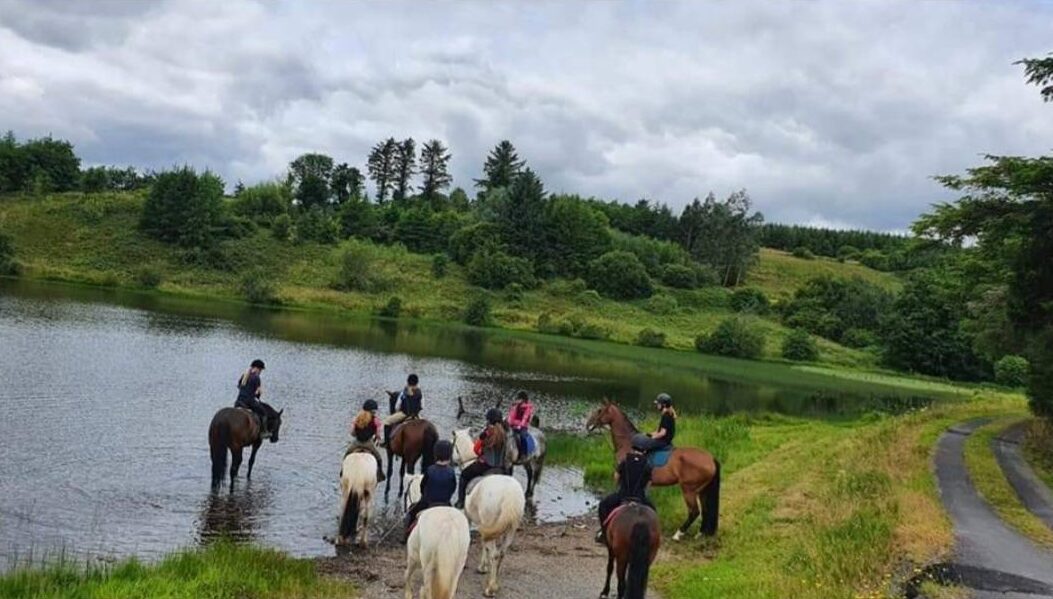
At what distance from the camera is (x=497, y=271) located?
358 feet

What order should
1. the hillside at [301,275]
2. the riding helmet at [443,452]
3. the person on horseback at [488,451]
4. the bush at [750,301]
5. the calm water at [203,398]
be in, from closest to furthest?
the riding helmet at [443,452]
the calm water at [203,398]
the person on horseback at [488,451]
the hillside at [301,275]
the bush at [750,301]

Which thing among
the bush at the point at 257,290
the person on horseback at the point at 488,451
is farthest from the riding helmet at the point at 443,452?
the bush at the point at 257,290

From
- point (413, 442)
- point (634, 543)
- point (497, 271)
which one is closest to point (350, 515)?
point (413, 442)

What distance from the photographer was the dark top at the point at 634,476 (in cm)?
1337

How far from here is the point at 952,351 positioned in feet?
302

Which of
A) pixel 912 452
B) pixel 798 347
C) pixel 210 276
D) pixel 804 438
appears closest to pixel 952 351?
pixel 798 347

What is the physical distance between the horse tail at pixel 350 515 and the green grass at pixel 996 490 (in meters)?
13.2

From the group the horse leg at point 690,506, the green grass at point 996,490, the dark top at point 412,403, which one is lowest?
the horse leg at point 690,506

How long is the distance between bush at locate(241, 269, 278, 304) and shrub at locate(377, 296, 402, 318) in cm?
1167

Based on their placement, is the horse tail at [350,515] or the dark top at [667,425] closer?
the horse tail at [350,515]

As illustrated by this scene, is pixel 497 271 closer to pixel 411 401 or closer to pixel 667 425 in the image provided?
pixel 411 401

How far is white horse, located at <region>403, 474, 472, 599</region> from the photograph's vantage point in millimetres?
11172

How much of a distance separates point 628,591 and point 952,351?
92.4 m

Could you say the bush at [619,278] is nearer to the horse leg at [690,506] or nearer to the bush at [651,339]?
the bush at [651,339]
